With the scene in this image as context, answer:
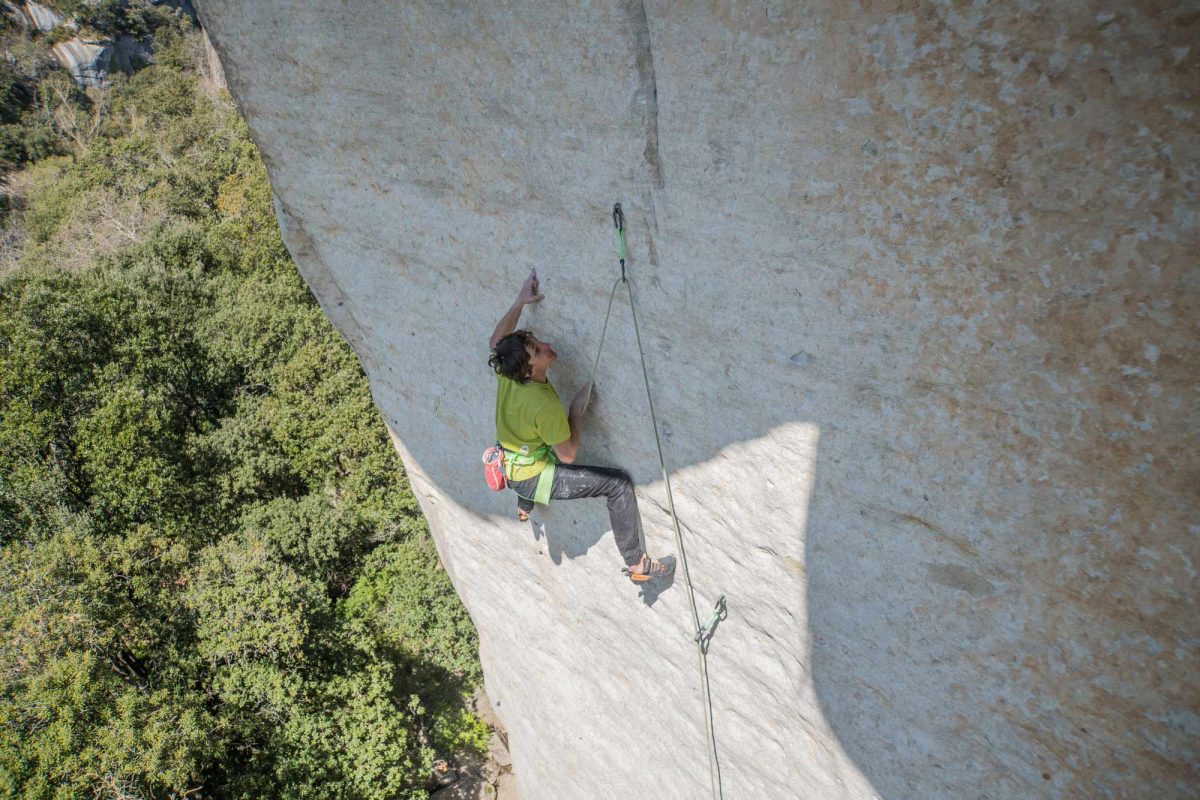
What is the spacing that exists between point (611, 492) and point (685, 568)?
21.5 inches

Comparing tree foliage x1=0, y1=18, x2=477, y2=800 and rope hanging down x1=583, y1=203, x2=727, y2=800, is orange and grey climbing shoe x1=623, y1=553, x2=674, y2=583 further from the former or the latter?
tree foliage x1=0, y1=18, x2=477, y2=800

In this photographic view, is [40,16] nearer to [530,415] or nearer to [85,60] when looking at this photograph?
[85,60]

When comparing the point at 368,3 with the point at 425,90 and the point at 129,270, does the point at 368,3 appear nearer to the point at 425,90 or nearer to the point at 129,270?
the point at 425,90

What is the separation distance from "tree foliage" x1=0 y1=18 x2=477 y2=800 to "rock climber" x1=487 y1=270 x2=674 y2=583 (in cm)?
594

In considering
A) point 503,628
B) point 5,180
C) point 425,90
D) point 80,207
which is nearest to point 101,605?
point 503,628

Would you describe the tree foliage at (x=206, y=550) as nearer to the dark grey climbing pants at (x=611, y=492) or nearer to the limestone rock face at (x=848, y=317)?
the limestone rock face at (x=848, y=317)

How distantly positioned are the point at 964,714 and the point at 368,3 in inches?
159

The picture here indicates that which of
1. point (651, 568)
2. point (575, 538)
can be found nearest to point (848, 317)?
point (651, 568)

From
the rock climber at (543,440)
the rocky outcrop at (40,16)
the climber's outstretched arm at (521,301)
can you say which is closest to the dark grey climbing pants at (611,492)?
the rock climber at (543,440)

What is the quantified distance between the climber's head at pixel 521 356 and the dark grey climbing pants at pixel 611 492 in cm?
60

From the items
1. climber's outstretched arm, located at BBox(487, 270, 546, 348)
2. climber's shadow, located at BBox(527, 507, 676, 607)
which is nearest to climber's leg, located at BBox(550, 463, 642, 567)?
climber's shadow, located at BBox(527, 507, 676, 607)

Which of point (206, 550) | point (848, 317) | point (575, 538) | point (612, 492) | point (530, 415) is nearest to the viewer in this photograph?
point (848, 317)

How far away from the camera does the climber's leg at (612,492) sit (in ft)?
12.2

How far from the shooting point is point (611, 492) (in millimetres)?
3744
